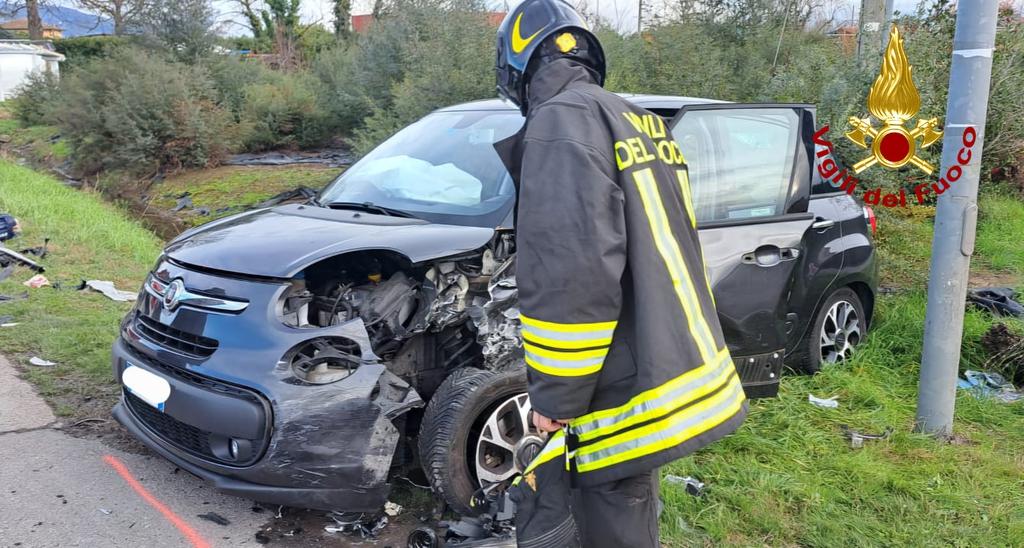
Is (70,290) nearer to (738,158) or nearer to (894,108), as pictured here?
(738,158)

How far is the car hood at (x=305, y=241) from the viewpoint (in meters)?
3.24

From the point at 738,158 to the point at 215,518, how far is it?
3063 millimetres

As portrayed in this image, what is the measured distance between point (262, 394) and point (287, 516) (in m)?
0.71

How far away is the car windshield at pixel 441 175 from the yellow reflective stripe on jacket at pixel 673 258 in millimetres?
1698

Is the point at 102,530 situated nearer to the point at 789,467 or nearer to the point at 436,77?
the point at 789,467

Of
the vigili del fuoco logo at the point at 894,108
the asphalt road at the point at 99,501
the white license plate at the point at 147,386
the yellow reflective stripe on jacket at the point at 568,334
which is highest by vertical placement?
the vigili del fuoco logo at the point at 894,108

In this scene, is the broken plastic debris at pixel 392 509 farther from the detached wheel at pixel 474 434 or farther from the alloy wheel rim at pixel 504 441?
the alloy wheel rim at pixel 504 441

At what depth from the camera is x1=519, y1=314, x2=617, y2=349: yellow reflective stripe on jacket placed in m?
1.83

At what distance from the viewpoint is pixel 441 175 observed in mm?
4090

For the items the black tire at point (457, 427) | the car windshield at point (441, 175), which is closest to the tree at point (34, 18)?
the car windshield at point (441, 175)

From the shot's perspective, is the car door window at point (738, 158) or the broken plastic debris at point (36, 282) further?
the broken plastic debris at point (36, 282)

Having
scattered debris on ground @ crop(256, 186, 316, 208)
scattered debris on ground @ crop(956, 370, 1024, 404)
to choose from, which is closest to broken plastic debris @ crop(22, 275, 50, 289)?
scattered debris on ground @ crop(256, 186, 316, 208)


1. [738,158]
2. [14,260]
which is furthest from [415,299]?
[14,260]

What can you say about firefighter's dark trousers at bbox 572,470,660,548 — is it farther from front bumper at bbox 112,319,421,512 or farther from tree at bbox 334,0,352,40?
tree at bbox 334,0,352,40
